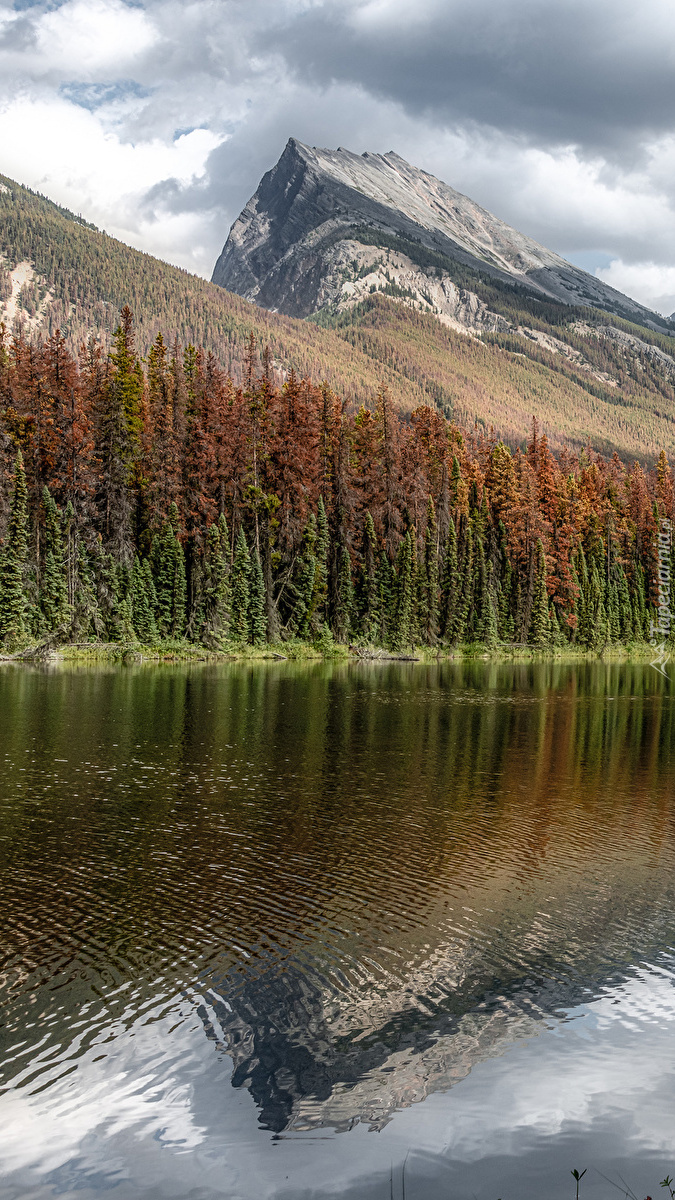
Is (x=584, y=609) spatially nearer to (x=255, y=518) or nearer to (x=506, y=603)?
(x=506, y=603)

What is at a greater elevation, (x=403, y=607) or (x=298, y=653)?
(x=403, y=607)

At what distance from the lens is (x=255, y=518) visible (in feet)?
247

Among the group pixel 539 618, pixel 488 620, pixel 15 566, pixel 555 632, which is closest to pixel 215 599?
pixel 15 566

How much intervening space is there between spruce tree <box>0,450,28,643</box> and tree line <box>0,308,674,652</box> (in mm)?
106

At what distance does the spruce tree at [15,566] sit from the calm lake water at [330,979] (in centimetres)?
3590

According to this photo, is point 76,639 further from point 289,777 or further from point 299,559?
point 289,777

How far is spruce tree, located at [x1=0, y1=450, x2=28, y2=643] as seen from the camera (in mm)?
58844

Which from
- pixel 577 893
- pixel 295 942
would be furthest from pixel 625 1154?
pixel 577 893

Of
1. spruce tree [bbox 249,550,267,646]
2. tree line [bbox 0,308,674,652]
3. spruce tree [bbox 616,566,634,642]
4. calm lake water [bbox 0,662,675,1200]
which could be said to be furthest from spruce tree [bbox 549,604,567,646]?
calm lake water [bbox 0,662,675,1200]

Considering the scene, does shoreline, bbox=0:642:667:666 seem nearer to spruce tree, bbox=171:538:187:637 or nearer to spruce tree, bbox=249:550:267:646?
spruce tree, bbox=249:550:267:646

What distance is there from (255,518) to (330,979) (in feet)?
215

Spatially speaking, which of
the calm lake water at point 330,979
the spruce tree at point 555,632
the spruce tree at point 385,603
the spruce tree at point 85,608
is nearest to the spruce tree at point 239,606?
the spruce tree at point 85,608

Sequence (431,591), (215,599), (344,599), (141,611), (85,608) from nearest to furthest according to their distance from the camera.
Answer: (85,608), (141,611), (215,599), (344,599), (431,591)

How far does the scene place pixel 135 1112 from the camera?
8.31 meters
